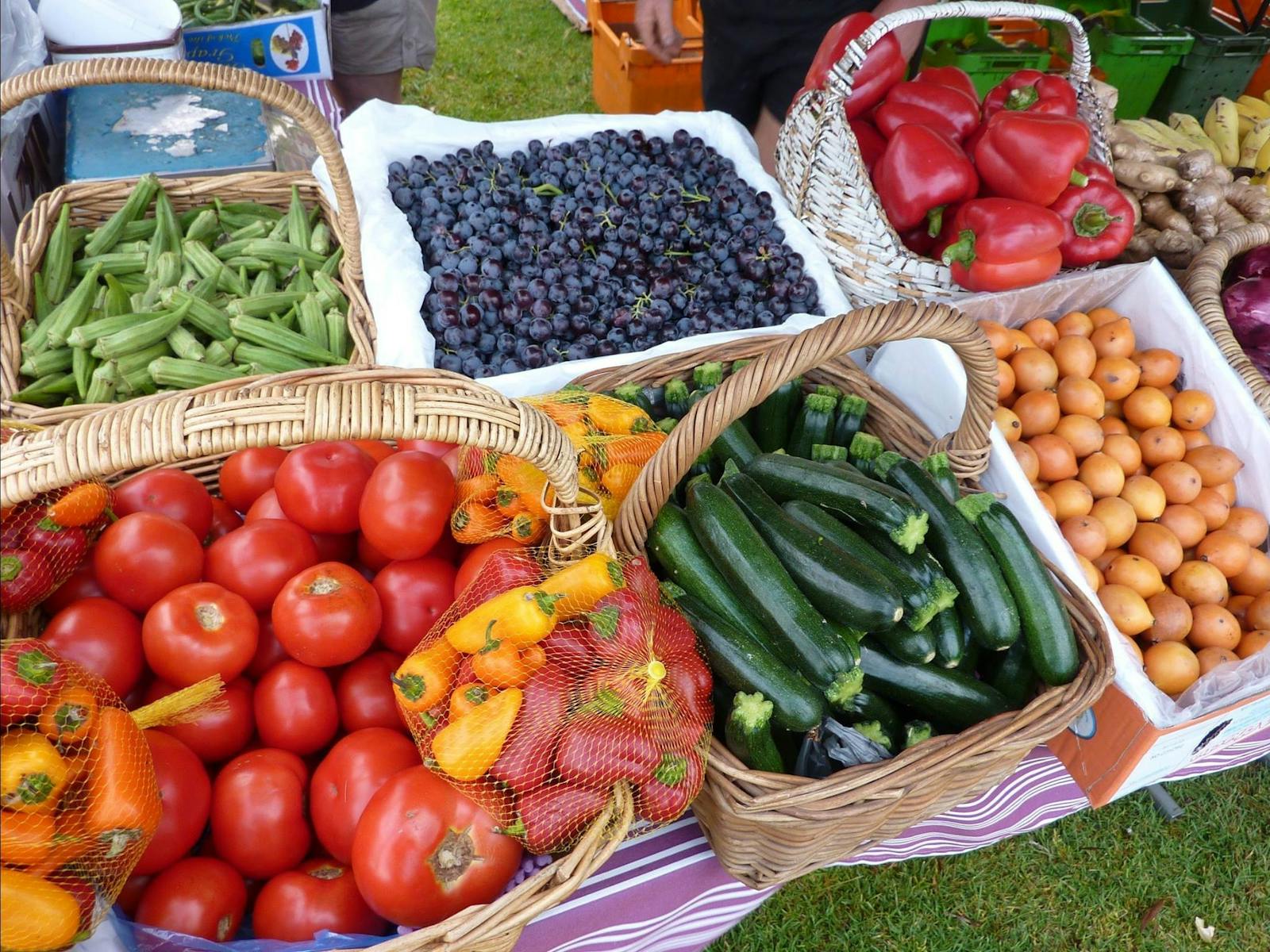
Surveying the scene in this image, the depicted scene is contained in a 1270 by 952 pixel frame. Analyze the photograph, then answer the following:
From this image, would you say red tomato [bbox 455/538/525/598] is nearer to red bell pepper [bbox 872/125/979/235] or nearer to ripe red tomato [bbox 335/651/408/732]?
ripe red tomato [bbox 335/651/408/732]

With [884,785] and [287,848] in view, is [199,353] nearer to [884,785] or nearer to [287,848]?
[287,848]

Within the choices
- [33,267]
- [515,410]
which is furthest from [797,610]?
[33,267]

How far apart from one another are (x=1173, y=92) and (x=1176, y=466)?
135 inches

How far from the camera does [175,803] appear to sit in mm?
1097

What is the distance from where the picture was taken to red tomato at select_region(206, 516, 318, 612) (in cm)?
132

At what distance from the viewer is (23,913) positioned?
0.85 metres

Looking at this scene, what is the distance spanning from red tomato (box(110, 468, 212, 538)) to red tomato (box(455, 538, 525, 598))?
461 mm

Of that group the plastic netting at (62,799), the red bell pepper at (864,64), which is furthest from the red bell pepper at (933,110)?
the plastic netting at (62,799)

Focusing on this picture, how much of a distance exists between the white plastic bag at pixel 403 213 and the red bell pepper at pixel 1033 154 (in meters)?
0.53

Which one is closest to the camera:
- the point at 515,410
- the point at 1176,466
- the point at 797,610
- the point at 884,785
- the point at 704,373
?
the point at 515,410

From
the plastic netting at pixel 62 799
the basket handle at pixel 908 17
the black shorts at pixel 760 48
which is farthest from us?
the black shorts at pixel 760 48

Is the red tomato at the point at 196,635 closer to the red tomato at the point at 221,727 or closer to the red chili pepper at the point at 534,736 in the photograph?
the red tomato at the point at 221,727

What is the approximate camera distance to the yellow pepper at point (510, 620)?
1103mm

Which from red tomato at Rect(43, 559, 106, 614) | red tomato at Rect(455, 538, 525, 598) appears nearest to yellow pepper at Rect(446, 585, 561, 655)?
red tomato at Rect(455, 538, 525, 598)
